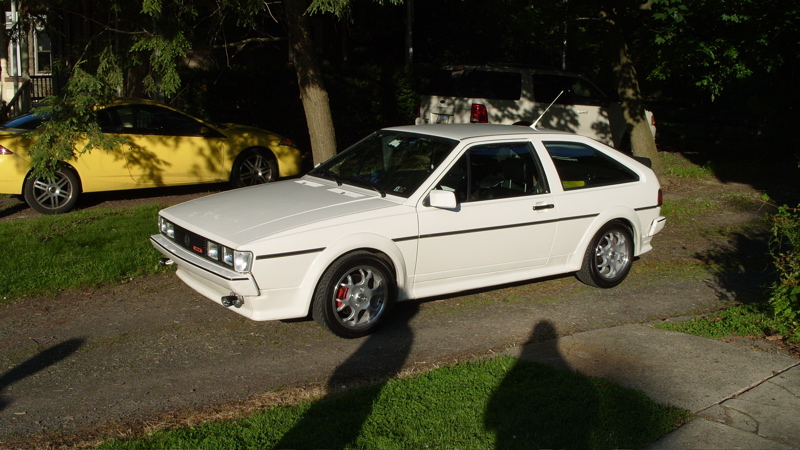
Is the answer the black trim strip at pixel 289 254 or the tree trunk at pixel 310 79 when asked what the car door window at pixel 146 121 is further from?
the black trim strip at pixel 289 254

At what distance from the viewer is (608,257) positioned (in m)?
7.66

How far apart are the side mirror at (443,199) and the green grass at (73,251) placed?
3225mm

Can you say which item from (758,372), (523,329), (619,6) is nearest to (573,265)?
(523,329)

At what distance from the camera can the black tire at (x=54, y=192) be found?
985 cm

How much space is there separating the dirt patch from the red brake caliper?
13.6 inches

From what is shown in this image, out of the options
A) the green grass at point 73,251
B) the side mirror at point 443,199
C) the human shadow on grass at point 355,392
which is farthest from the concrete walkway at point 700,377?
the green grass at point 73,251

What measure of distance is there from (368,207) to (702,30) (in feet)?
31.9

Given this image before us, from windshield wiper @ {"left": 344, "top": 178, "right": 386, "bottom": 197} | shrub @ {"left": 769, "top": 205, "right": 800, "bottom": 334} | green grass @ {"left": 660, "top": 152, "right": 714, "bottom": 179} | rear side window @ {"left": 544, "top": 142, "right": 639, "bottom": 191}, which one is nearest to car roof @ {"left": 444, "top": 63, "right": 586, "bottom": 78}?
green grass @ {"left": 660, "top": 152, "right": 714, "bottom": 179}

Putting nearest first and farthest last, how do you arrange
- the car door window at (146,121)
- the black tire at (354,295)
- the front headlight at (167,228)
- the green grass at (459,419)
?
1. the green grass at (459,419)
2. the black tire at (354,295)
3. the front headlight at (167,228)
4. the car door window at (146,121)

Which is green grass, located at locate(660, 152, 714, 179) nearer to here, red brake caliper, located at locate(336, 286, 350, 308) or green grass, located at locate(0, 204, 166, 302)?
green grass, located at locate(0, 204, 166, 302)

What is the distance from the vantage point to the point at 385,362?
18.5 feet

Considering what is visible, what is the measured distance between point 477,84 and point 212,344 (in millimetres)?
9741

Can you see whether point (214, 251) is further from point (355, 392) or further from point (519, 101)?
point (519, 101)

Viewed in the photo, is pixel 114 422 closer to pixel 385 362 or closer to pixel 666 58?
pixel 385 362
